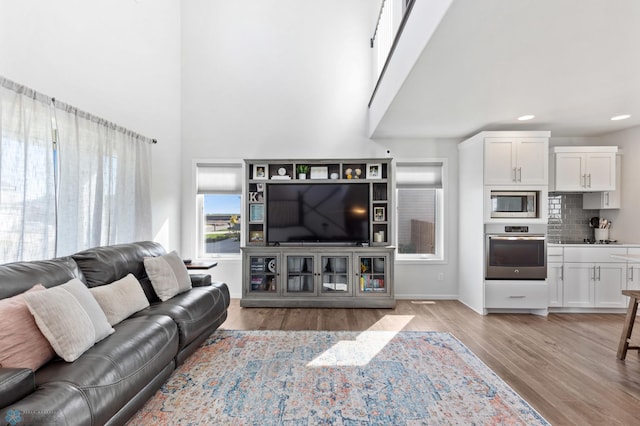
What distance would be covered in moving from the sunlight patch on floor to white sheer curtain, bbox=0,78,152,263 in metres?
2.32

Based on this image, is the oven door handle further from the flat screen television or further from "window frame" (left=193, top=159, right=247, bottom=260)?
"window frame" (left=193, top=159, right=247, bottom=260)

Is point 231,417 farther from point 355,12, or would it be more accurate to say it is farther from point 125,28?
point 355,12

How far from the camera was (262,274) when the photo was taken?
460 cm

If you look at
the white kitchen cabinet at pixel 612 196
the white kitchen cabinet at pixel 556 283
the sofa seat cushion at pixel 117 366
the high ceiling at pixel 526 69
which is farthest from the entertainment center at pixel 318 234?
the white kitchen cabinet at pixel 612 196

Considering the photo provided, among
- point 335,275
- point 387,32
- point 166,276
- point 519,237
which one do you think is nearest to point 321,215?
point 335,275

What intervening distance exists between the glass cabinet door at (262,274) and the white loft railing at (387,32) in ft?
8.99

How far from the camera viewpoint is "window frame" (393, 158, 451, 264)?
16.3 ft

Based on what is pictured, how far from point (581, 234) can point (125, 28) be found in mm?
6493

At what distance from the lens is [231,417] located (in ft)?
6.74

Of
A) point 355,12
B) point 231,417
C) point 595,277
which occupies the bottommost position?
point 231,417

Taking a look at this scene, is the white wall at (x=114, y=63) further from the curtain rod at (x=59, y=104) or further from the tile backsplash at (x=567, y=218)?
the tile backsplash at (x=567, y=218)

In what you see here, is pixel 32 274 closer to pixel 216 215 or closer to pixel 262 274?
pixel 262 274

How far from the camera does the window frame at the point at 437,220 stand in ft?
16.3

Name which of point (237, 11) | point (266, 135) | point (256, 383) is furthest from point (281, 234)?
point (237, 11)
